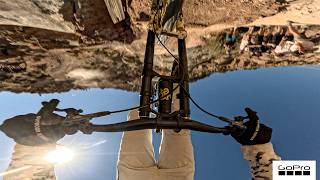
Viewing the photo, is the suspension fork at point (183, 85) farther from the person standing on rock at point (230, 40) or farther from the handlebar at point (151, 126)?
the person standing on rock at point (230, 40)

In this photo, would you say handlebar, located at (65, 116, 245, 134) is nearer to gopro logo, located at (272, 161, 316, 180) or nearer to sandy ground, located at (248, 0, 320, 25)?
gopro logo, located at (272, 161, 316, 180)

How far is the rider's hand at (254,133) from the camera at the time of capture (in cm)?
276

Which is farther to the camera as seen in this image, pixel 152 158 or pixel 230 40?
pixel 230 40

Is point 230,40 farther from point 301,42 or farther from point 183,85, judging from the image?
point 183,85

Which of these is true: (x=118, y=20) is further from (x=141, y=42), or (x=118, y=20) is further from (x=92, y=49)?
(x=92, y=49)

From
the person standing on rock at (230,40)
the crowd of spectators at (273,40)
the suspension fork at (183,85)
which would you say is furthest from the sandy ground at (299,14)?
the suspension fork at (183,85)

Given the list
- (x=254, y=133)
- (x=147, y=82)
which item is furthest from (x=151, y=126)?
(x=254, y=133)

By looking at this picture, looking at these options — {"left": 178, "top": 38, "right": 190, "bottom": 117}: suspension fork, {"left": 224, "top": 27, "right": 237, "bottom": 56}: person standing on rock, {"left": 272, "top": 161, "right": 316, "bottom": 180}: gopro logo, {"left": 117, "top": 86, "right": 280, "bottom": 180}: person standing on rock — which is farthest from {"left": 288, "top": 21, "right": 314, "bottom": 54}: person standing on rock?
{"left": 117, "top": 86, "right": 280, "bottom": 180}: person standing on rock

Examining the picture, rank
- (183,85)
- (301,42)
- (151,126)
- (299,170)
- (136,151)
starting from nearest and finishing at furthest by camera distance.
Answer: (151,126) < (136,151) < (183,85) < (299,170) < (301,42)

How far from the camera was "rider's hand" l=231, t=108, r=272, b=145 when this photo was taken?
2.76 m

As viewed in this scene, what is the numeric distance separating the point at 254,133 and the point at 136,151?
4.67ft

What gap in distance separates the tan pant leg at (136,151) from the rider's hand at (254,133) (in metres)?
1.10

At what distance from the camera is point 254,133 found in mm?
2771

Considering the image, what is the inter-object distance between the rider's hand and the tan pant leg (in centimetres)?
110
